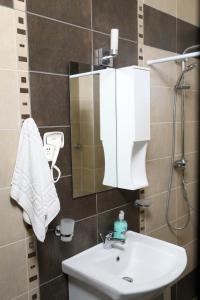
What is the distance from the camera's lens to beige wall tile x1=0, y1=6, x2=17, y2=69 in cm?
122

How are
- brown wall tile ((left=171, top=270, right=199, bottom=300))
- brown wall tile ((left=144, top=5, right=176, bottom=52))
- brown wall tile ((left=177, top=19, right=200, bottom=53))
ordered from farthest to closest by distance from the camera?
brown wall tile ((left=171, top=270, right=199, bottom=300)) → brown wall tile ((left=177, top=19, right=200, bottom=53)) → brown wall tile ((left=144, top=5, right=176, bottom=52))

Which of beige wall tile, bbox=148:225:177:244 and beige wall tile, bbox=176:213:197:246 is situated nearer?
beige wall tile, bbox=148:225:177:244

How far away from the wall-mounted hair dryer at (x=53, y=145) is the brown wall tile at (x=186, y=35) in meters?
1.42

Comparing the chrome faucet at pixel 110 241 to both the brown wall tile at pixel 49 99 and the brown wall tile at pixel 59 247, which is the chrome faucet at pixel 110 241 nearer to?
the brown wall tile at pixel 59 247

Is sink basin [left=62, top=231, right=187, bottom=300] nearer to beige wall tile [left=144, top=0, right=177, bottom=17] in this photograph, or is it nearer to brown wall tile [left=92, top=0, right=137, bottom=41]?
brown wall tile [left=92, top=0, right=137, bottom=41]

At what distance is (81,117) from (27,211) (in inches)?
23.3

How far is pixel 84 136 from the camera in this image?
1652 millimetres

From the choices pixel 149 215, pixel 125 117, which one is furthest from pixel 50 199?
pixel 149 215

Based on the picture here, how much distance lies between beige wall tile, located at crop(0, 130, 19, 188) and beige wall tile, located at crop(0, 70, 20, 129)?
0.04 m

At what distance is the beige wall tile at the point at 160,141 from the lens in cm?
210

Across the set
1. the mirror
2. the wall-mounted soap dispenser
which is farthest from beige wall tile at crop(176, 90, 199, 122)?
the mirror

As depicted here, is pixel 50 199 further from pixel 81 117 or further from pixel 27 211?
pixel 81 117

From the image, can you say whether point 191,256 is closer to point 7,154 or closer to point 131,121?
point 131,121

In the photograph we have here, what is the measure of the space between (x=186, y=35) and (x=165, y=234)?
164 cm
